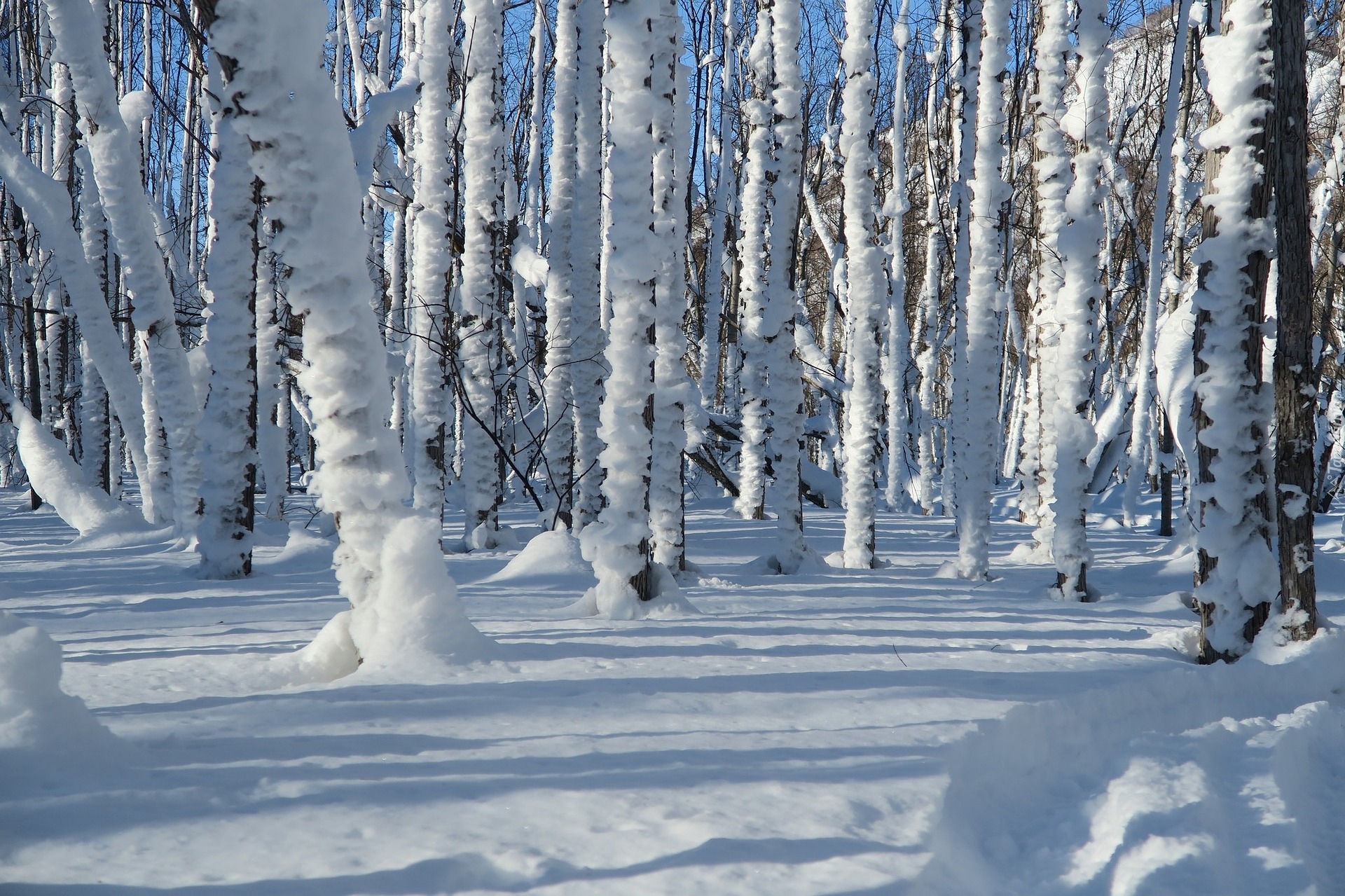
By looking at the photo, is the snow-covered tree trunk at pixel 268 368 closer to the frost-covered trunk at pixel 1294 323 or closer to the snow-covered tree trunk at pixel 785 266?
the snow-covered tree trunk at pixel 785 266

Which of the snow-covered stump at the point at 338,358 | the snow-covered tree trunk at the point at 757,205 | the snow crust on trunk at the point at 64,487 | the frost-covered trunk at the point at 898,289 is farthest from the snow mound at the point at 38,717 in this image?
the frost-covered trunk at the point at 898,289

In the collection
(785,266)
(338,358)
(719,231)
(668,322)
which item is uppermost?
(719,231)

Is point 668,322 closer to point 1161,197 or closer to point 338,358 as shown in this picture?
point 338,358

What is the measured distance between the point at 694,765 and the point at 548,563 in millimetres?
3571

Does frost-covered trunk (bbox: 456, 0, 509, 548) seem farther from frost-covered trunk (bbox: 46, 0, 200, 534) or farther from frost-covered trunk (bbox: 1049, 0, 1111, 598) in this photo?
frost-covered trunk (bbox: 1049, 0, 1111, 598)

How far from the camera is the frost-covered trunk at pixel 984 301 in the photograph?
6.63 meters

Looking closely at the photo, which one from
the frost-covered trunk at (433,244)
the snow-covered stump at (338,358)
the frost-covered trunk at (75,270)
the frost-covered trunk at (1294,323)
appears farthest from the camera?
the frost-covered trunk at (75,270)

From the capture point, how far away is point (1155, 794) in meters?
2.71

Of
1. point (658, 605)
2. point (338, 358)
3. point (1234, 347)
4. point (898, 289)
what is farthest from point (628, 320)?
point (898, 289)

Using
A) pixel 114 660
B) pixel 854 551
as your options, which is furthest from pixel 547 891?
pixel 854 551

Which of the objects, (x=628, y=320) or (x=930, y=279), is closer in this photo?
(x=628, y=320)

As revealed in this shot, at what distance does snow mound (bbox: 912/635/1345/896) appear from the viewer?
7.61ft

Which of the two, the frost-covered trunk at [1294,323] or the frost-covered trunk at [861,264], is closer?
the frost-covered trunk at [1294,323]

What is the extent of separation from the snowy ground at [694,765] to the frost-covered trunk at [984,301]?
1.85 metres
